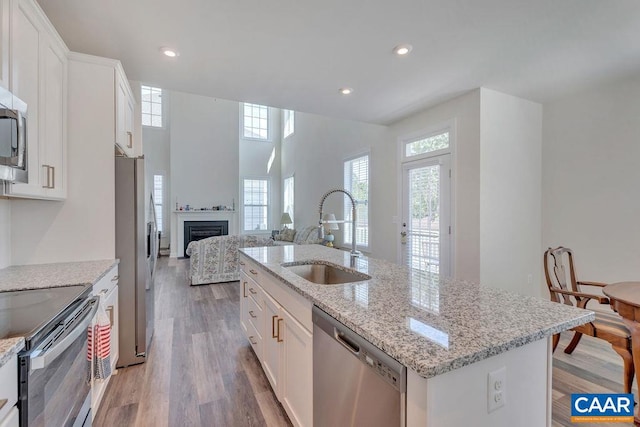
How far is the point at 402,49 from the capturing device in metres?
2.52

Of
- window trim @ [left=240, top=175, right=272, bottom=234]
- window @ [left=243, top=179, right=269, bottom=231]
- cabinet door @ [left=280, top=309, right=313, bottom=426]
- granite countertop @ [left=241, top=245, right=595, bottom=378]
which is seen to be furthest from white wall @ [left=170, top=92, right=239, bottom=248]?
granite countertop @ [left=241, top=245, right=595, bottom=378]

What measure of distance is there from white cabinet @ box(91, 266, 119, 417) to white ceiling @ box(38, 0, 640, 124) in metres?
1.88

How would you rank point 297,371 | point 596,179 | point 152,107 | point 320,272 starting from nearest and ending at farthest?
point 297,371 → point 320,272 → point 596,179 → point 152,107

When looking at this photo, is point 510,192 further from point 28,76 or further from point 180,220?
point 180,220

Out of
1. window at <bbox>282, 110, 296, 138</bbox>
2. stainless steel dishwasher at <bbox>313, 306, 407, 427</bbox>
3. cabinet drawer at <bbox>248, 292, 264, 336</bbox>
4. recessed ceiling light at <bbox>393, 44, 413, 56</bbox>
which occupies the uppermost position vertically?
window at <bbox>282, 110, 296, 138</bbox>

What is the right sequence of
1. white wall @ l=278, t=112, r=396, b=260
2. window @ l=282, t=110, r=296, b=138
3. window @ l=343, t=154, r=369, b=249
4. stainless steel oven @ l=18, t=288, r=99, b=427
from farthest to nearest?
window @ l=282, t=110, r=296, b=138, window @ l=343, t=154, r=369, b=249, white wall @ l=278, t=112, r=396, b=260, stainless steel oven @ l=18, t=288, r=99, b=427

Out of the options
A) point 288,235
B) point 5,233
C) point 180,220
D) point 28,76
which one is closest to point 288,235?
point 288,235

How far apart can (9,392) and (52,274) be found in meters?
1.09

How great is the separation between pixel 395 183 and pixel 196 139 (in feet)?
20.3

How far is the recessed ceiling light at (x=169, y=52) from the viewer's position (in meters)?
2.52

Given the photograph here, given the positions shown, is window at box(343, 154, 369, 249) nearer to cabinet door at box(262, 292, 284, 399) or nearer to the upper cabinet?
cabinet door at box(262, 292, 284, 399)

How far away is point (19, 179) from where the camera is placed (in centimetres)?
143

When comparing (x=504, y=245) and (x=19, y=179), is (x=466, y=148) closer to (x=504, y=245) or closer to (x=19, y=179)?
(x=504, y=245)

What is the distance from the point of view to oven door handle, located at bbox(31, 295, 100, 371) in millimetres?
1045
